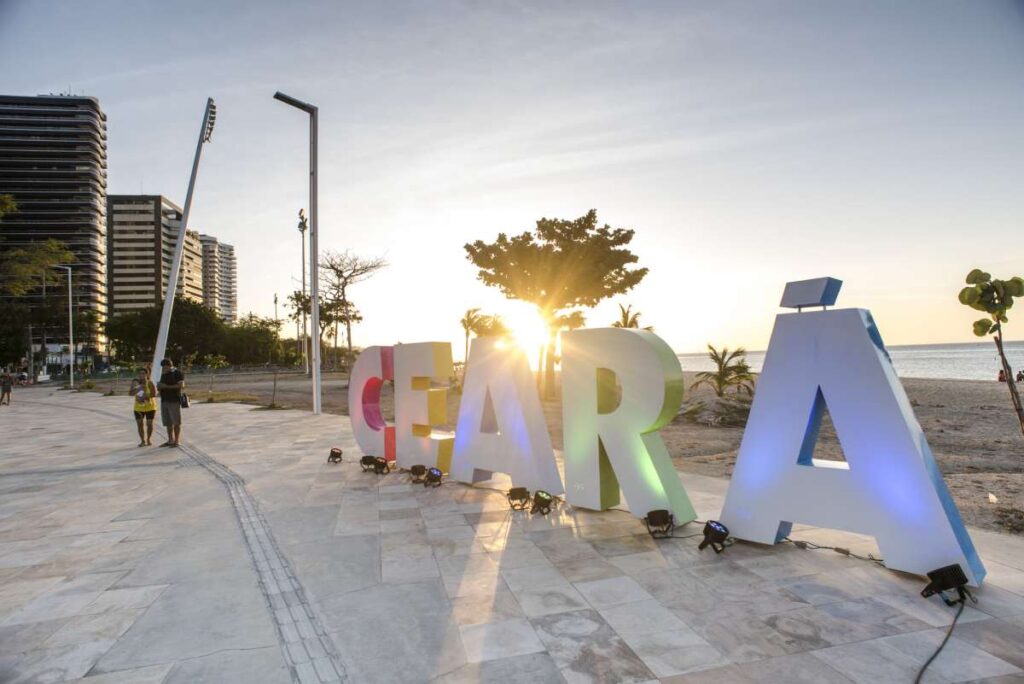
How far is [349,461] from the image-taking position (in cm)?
1098

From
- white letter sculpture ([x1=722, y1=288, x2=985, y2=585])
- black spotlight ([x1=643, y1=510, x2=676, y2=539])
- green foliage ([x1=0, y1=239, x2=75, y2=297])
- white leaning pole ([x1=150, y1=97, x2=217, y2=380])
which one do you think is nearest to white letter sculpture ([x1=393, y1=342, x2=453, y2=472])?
black spotlight ([x1=643, y1=510, x2=676, y2=539])

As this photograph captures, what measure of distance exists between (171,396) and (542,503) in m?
10.7

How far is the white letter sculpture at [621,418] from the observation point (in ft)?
20.4

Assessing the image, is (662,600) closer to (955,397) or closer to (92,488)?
(92,488)

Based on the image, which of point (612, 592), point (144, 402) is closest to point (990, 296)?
point (612, 592)

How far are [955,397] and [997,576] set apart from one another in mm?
28731

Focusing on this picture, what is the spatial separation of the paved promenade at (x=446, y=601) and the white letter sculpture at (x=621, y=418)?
394 millimetres

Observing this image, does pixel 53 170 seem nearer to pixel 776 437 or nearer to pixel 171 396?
pixel 171 396

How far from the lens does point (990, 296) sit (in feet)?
19.7

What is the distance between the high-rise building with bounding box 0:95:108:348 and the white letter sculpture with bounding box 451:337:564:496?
132 metres

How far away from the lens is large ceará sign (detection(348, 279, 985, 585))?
4.77m

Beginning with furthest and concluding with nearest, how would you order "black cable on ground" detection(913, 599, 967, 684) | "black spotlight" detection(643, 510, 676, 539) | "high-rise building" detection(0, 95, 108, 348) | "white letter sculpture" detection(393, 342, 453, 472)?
"high-rise building" detection(0, 95, 108, 348)
"white letter sculpture" detection(393, 342, 453, 472)
"black spotlight" detection(643, 510, 676, 539)
"black cable on ground" detection(913, 599, 967, 684)

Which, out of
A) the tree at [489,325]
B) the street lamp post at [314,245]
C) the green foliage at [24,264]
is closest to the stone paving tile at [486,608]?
the street lamp post at [314,245]

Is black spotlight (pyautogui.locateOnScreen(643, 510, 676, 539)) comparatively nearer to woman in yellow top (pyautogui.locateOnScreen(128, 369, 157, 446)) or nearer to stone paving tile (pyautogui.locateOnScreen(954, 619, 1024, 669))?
stone paving tile (pyautogui.locateOnScreen(954, 619, 1024, 669))
